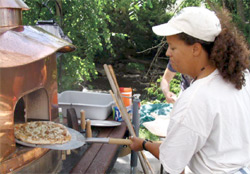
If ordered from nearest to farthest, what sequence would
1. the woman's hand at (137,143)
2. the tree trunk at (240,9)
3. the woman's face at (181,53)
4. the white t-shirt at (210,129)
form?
the white t-shirt at (210,129) → the woman's face at (181,53) → the woman's hand at (137,143) → the tree trunk at (240,9)

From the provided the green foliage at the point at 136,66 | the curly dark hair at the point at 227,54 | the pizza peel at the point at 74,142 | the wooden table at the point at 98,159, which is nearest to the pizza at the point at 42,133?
the pizza peel at the point at 74,142

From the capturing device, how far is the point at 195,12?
4.12ft

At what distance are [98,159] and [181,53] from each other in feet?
3.97

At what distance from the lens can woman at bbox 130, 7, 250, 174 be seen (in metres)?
1.18

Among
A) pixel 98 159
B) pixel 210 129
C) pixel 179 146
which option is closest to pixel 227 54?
pixel 210 129

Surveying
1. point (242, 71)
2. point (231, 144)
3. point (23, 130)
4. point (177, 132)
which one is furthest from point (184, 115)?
point (23, 130)

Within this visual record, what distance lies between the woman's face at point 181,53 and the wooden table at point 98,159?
3.44ft

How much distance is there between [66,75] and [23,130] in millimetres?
3298

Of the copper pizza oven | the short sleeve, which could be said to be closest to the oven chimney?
the copper pizza oven

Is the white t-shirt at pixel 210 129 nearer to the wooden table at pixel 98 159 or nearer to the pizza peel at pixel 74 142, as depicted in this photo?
the pizza peel at pixel 74 142

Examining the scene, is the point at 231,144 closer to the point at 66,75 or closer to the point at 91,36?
the point at 91,36

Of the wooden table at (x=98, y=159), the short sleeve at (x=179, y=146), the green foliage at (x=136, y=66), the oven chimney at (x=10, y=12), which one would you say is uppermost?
the oven chimney at (x=10, y=12)

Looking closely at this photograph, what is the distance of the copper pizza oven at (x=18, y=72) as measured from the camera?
1.49m

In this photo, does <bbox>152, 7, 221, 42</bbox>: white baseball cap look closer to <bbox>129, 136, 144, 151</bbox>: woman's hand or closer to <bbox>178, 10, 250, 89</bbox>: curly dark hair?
<bbox>178, 10, 250, 89</bbox>: curly dark hair
